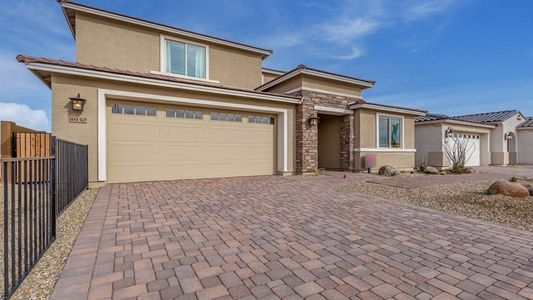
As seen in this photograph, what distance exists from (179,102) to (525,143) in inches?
1070

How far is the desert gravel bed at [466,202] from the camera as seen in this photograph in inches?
190

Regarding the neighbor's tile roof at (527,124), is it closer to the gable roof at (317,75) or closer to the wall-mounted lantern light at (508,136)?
the wall-mounted lantern light at (508,136)

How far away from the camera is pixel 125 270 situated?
8.80 ft

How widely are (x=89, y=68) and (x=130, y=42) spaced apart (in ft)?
14.2

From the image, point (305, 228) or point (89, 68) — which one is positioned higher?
point (89, 68)

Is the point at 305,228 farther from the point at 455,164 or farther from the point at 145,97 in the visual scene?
the point at 455,164

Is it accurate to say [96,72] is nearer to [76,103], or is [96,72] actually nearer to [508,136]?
[76,103]

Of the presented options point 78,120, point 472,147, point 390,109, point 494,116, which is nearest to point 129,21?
point 78,120

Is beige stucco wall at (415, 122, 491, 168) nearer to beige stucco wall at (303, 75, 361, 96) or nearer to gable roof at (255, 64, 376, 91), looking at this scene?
gable roof at (255, 64, 376, 91)

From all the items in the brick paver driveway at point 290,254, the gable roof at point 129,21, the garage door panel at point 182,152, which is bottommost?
the brick paver driveway at point 290,254

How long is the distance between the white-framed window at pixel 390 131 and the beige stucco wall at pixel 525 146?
1548 centimetres

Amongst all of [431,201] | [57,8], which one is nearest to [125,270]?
[431,201]

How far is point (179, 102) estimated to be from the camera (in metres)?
8.94

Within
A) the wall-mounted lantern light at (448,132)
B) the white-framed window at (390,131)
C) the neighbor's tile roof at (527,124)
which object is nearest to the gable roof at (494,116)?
the neighbor's tile roof at (527,124)
